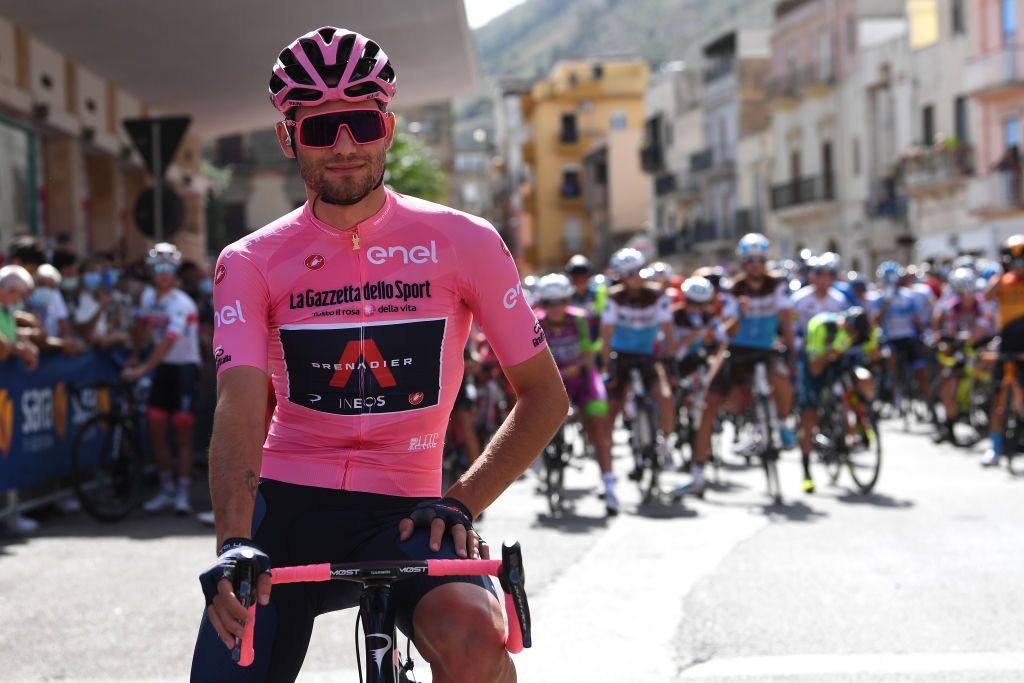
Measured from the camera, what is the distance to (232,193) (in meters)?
63.1

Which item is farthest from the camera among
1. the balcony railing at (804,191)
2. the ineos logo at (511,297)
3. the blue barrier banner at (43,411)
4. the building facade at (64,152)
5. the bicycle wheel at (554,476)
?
the balcony railing at (804,191)

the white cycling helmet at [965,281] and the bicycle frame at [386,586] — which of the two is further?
the white cycling helmet at [965,281]

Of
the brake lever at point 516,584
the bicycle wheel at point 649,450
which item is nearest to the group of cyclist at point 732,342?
the bicycle wheel at point 649,450

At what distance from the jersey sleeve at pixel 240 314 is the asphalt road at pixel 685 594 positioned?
3.20 m

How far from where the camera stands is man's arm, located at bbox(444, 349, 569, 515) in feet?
11.3

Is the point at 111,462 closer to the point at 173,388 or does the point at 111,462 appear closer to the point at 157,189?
the point at 173,388

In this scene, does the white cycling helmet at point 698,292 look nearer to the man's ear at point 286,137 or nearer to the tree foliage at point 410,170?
the man's ear at point 286,137

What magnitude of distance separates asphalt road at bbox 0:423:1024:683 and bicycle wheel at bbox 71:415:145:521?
8.4 inches

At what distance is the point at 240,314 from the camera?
3.54 m

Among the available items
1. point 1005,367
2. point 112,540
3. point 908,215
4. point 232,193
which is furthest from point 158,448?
point 232,193

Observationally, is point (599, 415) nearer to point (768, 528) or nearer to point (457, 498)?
point (768, 528)

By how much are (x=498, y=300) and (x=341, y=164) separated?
468mm

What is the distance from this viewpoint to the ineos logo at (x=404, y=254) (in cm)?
366

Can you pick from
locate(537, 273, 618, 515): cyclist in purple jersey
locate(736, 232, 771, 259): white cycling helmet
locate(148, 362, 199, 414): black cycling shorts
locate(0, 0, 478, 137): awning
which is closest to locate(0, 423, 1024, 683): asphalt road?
locate(537, 273, 618, 515): cyclist in purple jersey
